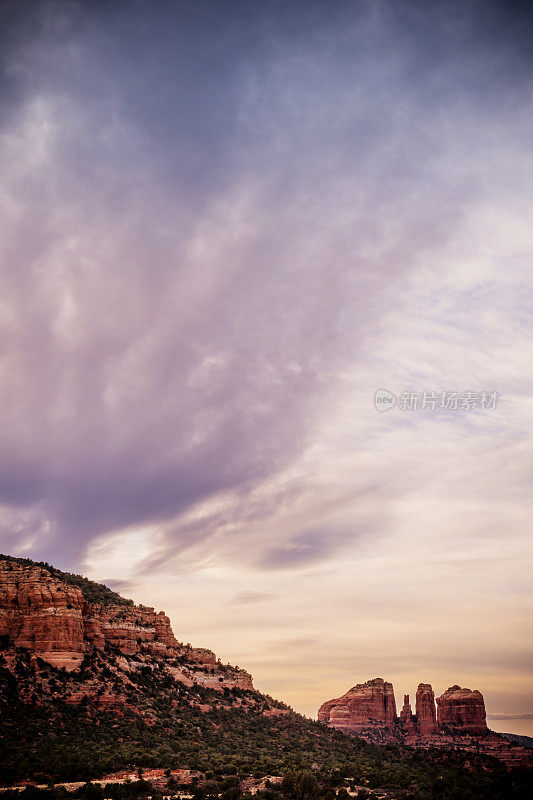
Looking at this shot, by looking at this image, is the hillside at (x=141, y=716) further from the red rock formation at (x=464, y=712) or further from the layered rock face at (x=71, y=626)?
the red rock formation at (x=464, y=712)

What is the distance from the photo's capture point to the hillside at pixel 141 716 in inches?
1937

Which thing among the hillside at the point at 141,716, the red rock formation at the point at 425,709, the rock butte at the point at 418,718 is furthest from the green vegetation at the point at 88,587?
the red rock formation at the point at 425,709

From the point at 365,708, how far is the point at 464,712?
30.9m

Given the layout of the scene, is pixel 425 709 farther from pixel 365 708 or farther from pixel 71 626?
pixel 71 626

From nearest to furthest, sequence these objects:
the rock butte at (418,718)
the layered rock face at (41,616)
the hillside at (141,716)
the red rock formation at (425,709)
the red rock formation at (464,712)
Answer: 1. the hillside at (141,716)
2. the layered rock face at (41,616)
3. the rock butte at (418,718)
4. the red rock formation at (464,712)
5. the red rock formation at (425,709)

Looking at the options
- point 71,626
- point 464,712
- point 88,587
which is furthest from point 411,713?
point 71,626

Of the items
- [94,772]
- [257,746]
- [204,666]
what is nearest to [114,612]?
[204,666]

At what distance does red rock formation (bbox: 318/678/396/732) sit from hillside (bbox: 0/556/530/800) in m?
89.0

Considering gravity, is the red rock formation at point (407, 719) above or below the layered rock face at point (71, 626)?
below

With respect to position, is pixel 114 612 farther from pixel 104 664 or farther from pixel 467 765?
pixel 467 765

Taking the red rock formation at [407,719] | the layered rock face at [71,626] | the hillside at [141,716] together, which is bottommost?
the red rock formation at [407,719]

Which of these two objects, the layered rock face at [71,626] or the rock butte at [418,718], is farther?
the rock butte at [418,718]

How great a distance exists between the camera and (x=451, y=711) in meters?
166

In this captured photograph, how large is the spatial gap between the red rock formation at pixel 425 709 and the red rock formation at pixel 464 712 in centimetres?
244
